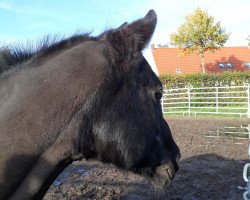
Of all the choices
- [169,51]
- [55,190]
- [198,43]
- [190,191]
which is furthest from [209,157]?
[169,51]

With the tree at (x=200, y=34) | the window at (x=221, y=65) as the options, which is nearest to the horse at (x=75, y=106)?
the tree at (x=200, y=34)

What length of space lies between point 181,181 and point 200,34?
3565 centimetres

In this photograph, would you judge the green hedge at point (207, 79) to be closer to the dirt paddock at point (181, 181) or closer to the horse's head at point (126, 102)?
the dirt paddock at point (181, 181)

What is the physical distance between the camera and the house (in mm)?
45281

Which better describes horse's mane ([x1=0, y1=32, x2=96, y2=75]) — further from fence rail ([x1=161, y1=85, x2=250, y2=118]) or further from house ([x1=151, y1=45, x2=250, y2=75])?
house ([x1=151, y1=45, x2=250, y2=75])

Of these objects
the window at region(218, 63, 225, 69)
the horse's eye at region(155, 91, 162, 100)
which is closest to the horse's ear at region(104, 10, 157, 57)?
the horse's eye at region(155, 91, 162, 100)

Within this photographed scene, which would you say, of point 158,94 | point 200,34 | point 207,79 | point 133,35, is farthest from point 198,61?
point 133,35

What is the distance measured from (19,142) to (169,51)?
47245mm

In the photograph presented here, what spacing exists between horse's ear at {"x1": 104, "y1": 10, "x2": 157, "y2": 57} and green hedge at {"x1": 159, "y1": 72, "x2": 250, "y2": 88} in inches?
892

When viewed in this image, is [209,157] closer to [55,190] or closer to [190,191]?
[190,191]

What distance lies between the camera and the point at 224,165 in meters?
8.03

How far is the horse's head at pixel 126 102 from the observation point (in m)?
2.23

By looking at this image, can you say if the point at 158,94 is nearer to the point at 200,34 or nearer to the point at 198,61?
the point at 200,34

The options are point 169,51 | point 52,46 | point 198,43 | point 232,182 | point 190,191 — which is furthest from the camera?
point 169,51
